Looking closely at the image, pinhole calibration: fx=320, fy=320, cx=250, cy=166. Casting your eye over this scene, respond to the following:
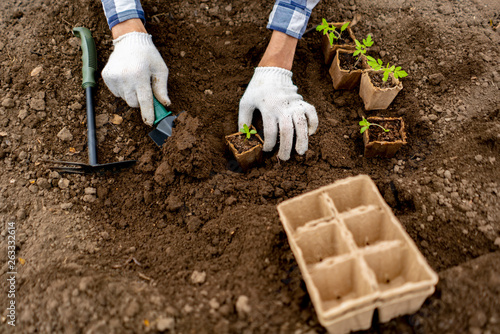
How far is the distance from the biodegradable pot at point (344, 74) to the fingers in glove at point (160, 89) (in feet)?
4.61

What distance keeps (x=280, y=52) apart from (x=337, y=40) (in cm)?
58

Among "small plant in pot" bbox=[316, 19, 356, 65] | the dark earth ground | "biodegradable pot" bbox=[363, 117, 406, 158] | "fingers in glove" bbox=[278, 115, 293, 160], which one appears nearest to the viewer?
the dark earth ground

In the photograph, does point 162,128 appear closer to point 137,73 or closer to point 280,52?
point 137,73

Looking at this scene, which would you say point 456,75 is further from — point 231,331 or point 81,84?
point 81,84

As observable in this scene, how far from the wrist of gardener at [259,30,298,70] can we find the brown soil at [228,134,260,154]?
71 cm

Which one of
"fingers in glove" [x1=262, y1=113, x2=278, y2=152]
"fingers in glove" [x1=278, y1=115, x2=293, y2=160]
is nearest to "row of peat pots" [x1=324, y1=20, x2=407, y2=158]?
"fingers in glove" [x1=278, y1=115, x2=293, y2=160]

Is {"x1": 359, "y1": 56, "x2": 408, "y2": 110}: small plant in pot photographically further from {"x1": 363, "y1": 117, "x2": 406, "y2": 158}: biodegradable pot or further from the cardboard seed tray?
the cardboard seed tray

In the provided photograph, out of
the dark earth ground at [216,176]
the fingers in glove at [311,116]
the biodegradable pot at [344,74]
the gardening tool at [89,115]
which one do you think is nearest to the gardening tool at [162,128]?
the dark earth ground at [216,176]

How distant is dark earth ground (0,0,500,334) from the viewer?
1595mm

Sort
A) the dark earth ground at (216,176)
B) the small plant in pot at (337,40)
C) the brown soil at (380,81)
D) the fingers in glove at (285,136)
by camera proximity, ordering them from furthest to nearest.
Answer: the small plant in pot at (337,40) → the brown soil at (380,81) → the fingers in glove at (285,136) → the dark earth ground at (216,176)

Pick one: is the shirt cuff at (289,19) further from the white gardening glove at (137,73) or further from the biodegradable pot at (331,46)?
the white gardening glove at (137,73)

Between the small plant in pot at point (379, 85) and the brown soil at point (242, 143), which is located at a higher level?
the small plant in pot at point (379, 85)

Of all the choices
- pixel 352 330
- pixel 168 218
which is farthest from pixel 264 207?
pixel 352 330

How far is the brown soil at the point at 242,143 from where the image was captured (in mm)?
2326
